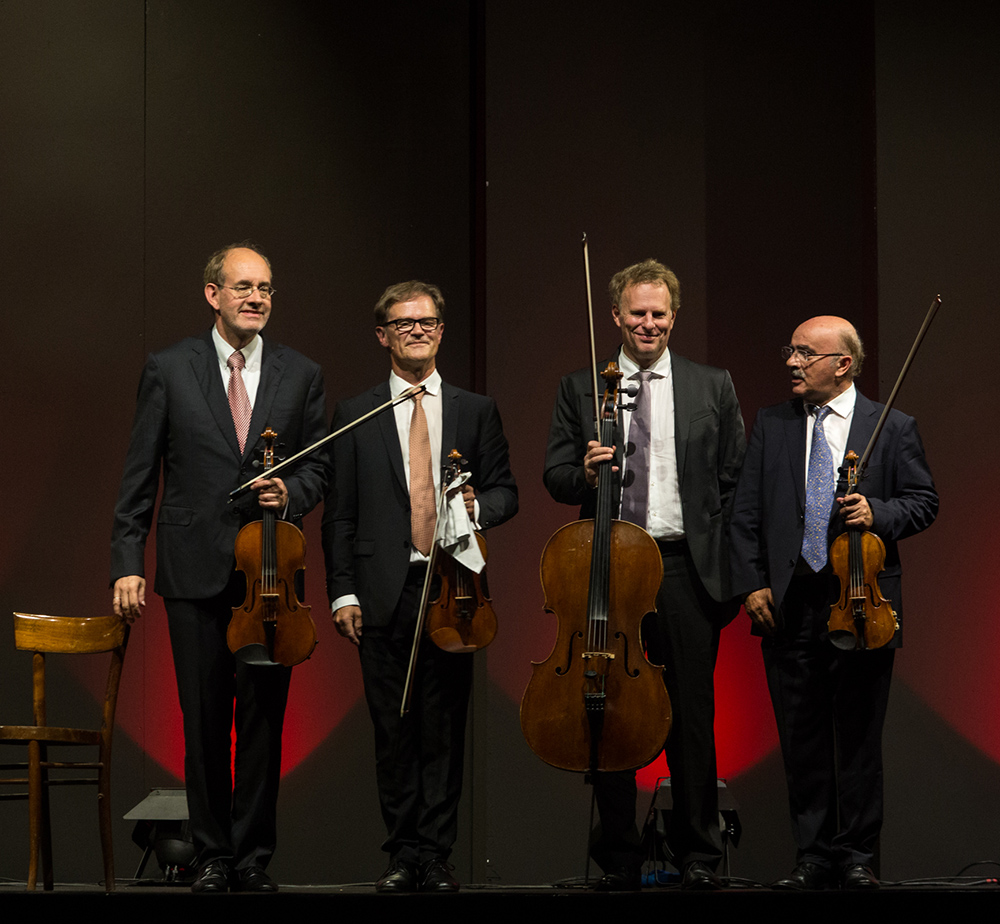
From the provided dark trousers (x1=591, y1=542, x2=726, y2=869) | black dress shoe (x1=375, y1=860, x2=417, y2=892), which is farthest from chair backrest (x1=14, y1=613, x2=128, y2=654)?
dark trousers (x1=591, y1=542, x2=726, y2=869)

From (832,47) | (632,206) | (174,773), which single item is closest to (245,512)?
(174,773)

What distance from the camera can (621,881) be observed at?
332cm

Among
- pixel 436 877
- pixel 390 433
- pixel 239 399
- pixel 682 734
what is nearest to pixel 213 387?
pixel 239 399

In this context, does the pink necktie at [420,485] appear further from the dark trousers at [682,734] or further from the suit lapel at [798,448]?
the suit lapel at [798,448]

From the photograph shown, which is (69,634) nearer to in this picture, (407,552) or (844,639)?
(407,552)

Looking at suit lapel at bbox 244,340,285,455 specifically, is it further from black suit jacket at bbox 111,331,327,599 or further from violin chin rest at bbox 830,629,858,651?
violin chin rest at bbox 830,629,858,651

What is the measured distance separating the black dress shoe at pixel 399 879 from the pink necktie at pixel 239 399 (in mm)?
1173

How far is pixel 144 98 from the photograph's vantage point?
190 inches

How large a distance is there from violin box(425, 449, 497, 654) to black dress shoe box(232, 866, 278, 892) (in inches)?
29.0

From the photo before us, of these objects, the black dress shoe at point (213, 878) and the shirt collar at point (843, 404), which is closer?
the black dress shoe at point (213, 878)

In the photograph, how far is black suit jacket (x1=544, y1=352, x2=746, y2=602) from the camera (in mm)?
3436

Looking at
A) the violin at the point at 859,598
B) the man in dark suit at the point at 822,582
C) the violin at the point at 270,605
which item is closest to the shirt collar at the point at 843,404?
the man in dark suit at the point at 822,582

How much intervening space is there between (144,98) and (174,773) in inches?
98.3

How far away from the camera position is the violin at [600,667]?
3.12m
